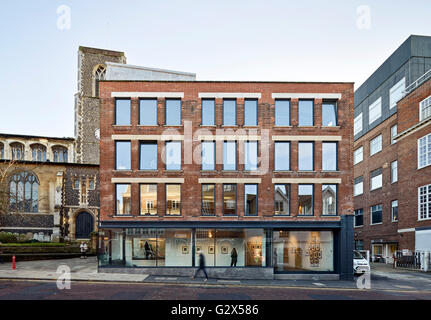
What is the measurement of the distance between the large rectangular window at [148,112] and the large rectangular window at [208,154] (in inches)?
146

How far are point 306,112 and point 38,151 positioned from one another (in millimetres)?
48948

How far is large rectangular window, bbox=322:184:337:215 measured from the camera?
24.0m

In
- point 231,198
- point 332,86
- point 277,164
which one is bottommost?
point 231,198

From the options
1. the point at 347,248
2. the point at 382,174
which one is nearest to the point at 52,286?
the point at 347,248

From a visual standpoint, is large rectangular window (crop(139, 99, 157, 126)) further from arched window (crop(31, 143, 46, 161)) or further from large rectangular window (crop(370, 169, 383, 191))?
arched window (crop(31, 143, 46, 161))

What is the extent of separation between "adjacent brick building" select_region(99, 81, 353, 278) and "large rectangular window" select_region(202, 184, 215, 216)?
67 millimetres

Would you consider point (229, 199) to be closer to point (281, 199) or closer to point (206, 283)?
point (281, 199)

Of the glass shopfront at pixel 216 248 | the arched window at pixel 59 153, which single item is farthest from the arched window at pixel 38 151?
the glass shopfront at pixel 216 248

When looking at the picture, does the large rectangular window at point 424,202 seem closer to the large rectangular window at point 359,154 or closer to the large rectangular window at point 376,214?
the large rectangular window at point 376,214

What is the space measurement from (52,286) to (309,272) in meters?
15.4

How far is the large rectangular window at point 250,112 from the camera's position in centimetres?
2458

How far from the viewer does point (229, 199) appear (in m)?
24.2
